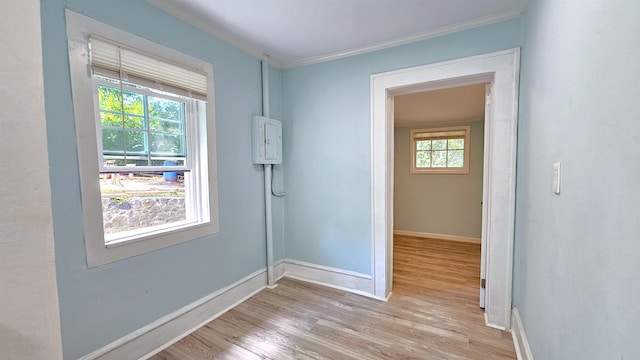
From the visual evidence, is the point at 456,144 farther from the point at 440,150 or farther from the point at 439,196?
the point at 439,196

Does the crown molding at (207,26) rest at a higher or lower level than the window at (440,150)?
higher

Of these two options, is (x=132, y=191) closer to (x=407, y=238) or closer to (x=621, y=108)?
(x=621, y=108)

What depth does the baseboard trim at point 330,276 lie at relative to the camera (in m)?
2.56

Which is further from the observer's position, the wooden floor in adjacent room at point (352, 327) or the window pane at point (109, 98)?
the wooden floor in adjacent room at point (352, 327)

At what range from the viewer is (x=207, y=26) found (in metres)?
2.04

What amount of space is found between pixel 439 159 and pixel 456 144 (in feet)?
1.28

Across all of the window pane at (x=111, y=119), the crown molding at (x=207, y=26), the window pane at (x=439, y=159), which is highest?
the crown molding at (x=207, y=26)

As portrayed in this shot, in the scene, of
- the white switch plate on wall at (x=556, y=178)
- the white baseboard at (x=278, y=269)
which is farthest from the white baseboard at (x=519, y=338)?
the white baseboard at (x=278, y=269)

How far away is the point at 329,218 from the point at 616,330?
220 centimetres

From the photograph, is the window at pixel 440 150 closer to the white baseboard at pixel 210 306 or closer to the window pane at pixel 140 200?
the white baseboard at pixel 210 306

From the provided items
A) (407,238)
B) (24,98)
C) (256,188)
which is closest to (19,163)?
(24,98)

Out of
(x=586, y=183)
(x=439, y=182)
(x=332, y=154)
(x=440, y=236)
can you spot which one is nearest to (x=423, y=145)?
(x=439, y=182)

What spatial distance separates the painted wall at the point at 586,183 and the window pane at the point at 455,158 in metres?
3.40

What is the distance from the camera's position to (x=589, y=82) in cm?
82
